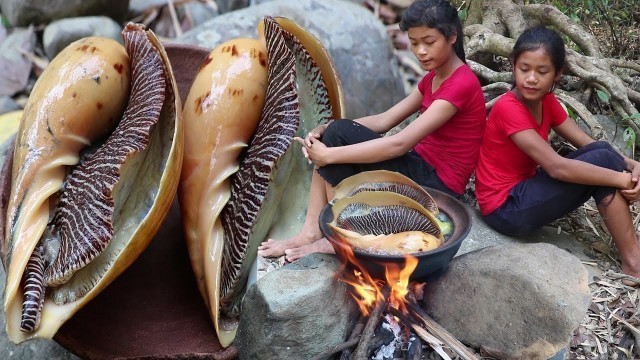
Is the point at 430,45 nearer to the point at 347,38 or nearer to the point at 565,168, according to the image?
the point at 565,168

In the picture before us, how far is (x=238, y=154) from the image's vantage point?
2.51 metres

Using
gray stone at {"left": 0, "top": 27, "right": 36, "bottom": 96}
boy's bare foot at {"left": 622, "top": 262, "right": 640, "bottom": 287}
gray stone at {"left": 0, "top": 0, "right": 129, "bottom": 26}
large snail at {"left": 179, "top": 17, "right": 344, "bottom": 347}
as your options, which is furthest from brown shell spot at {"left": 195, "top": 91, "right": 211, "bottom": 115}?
gray stone at {"left": 0, "top": 27, "right": 36, "bottom": 96}

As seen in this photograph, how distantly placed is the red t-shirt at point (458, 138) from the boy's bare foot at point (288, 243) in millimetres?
534

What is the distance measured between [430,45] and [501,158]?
0.49 meters

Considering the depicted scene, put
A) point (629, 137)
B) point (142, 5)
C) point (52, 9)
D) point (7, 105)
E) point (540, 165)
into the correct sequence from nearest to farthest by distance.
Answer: point (540, 165) → point (629, 137) → point (7, 105) → point (52, 9) → point (142, 5)

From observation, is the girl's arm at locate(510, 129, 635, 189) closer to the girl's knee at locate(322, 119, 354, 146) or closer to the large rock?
the girl's knee at locate(322, 119, 354, 146)

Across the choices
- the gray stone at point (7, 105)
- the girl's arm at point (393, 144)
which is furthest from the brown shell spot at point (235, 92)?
the gray stone at point (7, 105)

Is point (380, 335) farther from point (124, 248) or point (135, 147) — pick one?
point (135, 147)

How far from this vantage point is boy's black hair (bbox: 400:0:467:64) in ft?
7.29

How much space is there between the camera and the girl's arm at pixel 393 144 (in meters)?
2.28

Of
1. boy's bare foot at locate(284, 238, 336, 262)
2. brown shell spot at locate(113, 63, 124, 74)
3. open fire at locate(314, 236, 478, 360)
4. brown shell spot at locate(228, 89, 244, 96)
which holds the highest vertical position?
brown shell spot at locate(113, 63, 124, 74)

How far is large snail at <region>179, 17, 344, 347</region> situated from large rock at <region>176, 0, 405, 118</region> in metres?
1.30

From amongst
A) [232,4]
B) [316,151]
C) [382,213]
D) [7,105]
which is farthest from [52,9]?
[382,213]

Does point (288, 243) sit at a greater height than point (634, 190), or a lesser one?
lesser
